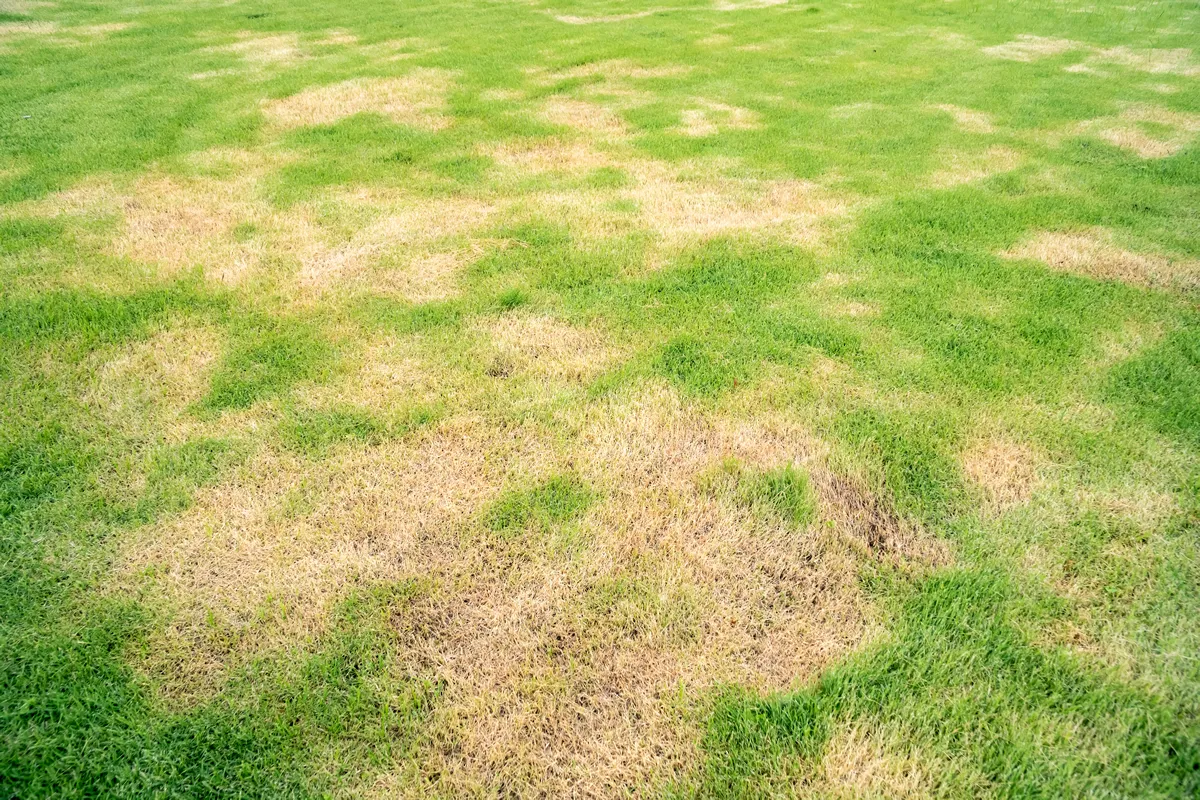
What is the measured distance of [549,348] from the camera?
13.7 feet

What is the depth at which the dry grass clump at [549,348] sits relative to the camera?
4000 mm

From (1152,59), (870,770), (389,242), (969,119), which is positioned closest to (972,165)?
(969,119)

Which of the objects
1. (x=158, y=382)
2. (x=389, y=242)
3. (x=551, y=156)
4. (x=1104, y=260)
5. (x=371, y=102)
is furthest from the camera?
(x=371, y=102)

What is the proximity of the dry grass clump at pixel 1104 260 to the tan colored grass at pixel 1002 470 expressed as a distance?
241 cm

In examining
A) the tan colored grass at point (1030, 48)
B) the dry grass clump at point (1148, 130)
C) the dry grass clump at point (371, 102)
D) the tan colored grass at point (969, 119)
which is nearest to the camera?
the dry grass clump at point (1148, 130)

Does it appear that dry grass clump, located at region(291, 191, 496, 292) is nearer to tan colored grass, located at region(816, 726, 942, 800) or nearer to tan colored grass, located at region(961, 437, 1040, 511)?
tan colored grass, located at region(961, 437, 1040, 511)

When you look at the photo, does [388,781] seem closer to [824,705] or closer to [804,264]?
[824,705]

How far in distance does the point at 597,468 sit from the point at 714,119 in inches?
250

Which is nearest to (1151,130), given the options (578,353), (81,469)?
(578,353)

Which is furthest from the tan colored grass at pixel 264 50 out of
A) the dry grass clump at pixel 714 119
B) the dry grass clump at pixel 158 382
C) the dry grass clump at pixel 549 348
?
the dry grass clump at pixel 549 348

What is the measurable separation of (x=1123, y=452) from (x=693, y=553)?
2.31 metres

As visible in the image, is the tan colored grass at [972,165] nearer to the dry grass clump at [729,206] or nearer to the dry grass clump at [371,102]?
the dry grass clump at [729,206]

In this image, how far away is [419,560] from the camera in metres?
2.89

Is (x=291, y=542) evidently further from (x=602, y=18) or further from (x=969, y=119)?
(x=602, y=18)
